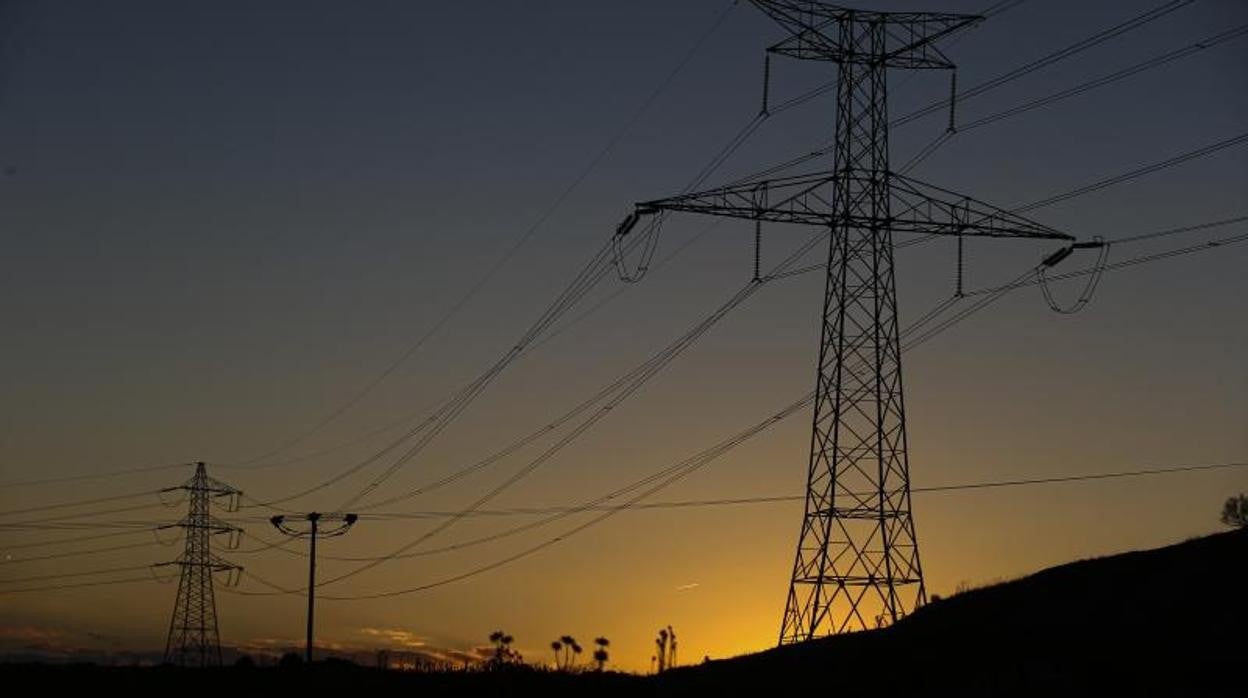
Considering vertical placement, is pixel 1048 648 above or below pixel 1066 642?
below

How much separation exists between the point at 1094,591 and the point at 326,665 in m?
34.7

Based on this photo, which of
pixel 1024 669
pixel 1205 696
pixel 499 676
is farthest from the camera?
pixel 499 676

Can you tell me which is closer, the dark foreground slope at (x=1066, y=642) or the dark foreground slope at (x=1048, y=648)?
the dark foreground slope at (x=1066, y=642)

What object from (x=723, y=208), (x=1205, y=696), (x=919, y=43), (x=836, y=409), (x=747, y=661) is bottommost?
(x=1205, y=696)

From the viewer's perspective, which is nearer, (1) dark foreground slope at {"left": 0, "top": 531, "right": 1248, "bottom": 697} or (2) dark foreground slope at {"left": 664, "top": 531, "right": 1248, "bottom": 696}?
(2) dark foreground slope at {"left": 664, "top": 531, "right": 1248, "bottom": 696}

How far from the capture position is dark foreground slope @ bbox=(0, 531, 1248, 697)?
44.7 meters

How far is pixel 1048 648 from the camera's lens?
4806 centimetres

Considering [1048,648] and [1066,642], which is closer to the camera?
[1048,648]

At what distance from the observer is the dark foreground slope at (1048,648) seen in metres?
44.7

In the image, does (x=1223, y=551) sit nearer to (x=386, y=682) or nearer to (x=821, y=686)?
(x=821, y=686)

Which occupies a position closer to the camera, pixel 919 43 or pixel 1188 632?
pixel 1188 632

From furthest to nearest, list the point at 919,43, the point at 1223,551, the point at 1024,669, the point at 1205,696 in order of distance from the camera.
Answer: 1. the point at 919,43
2. the point at 1223,551
3. the point at 1024,669
4. the point at 1205,696

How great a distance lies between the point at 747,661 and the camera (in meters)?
57.8

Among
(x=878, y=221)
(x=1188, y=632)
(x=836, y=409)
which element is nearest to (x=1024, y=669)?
(x=1188, y=632)
